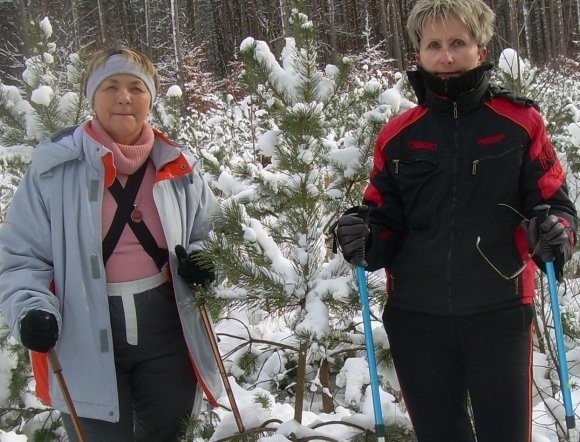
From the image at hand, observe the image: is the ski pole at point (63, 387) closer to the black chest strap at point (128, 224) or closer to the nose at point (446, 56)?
the black chest strap at point (128, 224)

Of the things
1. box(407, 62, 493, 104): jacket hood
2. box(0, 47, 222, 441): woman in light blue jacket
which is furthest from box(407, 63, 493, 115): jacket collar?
box(0, 47, 222, 441): woman in light blue jacket

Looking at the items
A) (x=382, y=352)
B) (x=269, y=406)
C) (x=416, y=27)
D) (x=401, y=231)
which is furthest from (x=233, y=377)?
(x=416, y=27)

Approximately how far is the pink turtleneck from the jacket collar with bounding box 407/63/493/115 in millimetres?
1004

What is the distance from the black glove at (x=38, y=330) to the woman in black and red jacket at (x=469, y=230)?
945mm

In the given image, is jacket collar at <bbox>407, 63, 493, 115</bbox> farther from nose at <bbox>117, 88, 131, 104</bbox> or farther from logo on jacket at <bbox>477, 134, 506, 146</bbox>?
nose at <bbox>117, 88, 131, 104</bbox>

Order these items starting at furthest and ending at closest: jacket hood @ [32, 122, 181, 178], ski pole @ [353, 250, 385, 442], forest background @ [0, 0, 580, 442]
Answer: forest background @ [0, 0, 580, 442] < jacket hood @ [32, 122, 181, 178] < ski pole @ [353, 250, 385, 442]

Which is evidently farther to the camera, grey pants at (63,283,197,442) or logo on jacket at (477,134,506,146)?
grey pants at (63,283,197,442)

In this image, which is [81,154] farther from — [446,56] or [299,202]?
[446,56]

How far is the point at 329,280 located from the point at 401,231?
0.34 metres

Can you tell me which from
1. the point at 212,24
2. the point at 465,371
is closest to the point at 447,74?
the point at 465,371

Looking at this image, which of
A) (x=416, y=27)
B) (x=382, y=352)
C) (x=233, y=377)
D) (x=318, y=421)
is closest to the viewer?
(x=416, y=27)

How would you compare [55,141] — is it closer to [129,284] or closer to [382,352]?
[129,284]

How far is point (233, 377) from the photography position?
3.46 meters

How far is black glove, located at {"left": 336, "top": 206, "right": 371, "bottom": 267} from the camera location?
182cm
